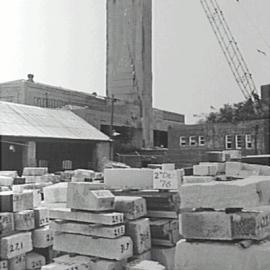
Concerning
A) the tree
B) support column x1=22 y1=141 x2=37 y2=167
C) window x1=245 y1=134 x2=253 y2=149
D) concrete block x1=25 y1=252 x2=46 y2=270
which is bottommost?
concrete block x1=25 y1=252 x2=46 y2=270

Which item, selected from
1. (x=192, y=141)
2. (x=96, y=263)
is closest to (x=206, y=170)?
(x=96, y=263)

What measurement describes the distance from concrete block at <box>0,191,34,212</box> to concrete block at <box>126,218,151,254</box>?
1.34 metres

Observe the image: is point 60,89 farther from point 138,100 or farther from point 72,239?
point 72,239

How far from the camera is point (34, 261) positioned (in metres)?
5.13

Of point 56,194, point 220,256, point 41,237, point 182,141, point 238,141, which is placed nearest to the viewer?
point 220,256

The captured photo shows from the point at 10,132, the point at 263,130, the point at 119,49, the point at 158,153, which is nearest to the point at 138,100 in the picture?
the point at 119,49

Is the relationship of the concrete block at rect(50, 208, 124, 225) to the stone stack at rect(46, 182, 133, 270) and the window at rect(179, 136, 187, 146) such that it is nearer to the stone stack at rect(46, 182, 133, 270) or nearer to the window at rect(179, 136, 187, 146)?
the stone stack at rect(46, 182, 133, 270)

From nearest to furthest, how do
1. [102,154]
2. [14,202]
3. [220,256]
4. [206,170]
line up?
[220,256] < [14,202] < [206,170] < [102,154]

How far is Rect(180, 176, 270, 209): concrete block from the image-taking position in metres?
3.85

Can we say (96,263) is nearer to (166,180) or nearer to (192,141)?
(166,180)

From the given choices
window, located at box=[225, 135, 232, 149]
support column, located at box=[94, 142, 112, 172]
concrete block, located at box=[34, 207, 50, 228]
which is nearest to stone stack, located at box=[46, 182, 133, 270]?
concrete block, located at box=[34, 207, 50, 228]

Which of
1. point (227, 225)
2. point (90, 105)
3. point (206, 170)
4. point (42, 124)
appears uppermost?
point (90, 105)

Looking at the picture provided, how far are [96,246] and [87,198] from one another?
531 millimetres

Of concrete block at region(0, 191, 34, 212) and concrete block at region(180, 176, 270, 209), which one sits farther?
concrete block at region(0, 191, 34, 212)
